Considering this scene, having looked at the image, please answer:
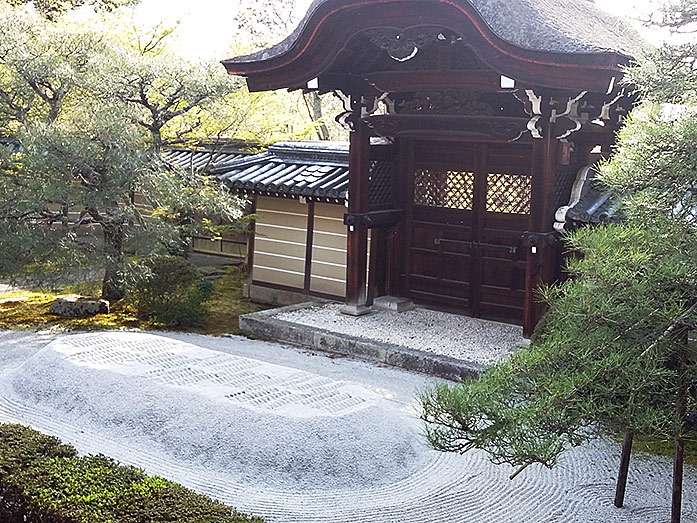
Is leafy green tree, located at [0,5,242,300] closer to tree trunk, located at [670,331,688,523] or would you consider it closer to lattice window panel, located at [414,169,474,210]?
lattice window panel, located at [414,169,474,210]

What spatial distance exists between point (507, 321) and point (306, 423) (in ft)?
16.2

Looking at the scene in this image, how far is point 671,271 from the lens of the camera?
14.0ft

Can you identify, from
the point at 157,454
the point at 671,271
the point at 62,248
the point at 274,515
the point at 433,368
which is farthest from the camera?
the point at 62,248

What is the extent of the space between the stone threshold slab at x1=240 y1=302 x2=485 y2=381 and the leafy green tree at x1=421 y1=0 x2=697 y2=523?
13.1 ft

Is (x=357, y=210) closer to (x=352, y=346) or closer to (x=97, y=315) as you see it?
(x=352, y=346)

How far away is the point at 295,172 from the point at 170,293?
2.71 meters

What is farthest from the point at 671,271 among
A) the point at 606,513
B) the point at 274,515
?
the point at 274,515

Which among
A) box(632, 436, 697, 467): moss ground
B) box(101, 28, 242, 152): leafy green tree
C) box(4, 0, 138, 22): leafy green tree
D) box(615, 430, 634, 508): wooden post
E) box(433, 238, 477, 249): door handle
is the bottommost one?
box(632, 436, 697, 467): moss ground

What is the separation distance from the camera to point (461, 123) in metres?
10.4

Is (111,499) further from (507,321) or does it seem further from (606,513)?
(507,321)

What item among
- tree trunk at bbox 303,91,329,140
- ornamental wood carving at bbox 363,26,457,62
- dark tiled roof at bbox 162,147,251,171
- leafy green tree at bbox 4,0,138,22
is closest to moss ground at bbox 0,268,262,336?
dark tiled roof at bbox 162,147,251,171

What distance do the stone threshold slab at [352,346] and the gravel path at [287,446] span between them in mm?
965

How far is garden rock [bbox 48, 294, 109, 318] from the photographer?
11438 mm

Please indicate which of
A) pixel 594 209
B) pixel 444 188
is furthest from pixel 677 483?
pixel 444 188
